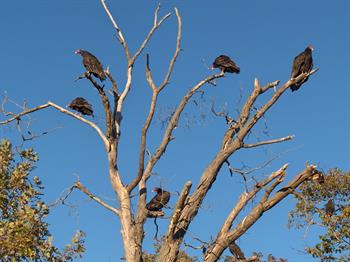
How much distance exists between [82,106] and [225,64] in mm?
3050

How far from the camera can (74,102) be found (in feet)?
40.3

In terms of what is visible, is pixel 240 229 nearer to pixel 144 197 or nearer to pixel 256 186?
pixel 256 186

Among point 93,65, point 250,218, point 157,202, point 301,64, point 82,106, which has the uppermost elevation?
point 93,65

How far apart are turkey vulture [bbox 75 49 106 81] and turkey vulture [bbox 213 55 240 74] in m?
2.32

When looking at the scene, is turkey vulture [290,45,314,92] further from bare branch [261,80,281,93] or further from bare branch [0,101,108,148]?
bare branch [0,101,108,148]

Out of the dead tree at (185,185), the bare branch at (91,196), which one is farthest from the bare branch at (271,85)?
the bare branch at (91,196)

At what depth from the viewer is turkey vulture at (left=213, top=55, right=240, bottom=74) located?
42.2 feet

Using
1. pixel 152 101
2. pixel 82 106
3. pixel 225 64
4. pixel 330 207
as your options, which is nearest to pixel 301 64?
pixel 225 64

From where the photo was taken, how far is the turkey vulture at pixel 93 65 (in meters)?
12.0

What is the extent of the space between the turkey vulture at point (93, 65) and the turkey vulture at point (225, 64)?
2.32 m

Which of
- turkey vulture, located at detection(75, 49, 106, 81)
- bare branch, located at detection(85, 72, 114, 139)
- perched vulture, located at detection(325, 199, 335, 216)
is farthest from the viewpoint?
perched vulture, located at detection(325, 199, 335, 216)

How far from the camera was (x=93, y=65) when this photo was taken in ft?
40.1

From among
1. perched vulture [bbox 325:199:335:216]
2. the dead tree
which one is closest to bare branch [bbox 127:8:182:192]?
the dead tree

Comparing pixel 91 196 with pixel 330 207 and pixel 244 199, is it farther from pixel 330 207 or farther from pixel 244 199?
pixel 330 207
